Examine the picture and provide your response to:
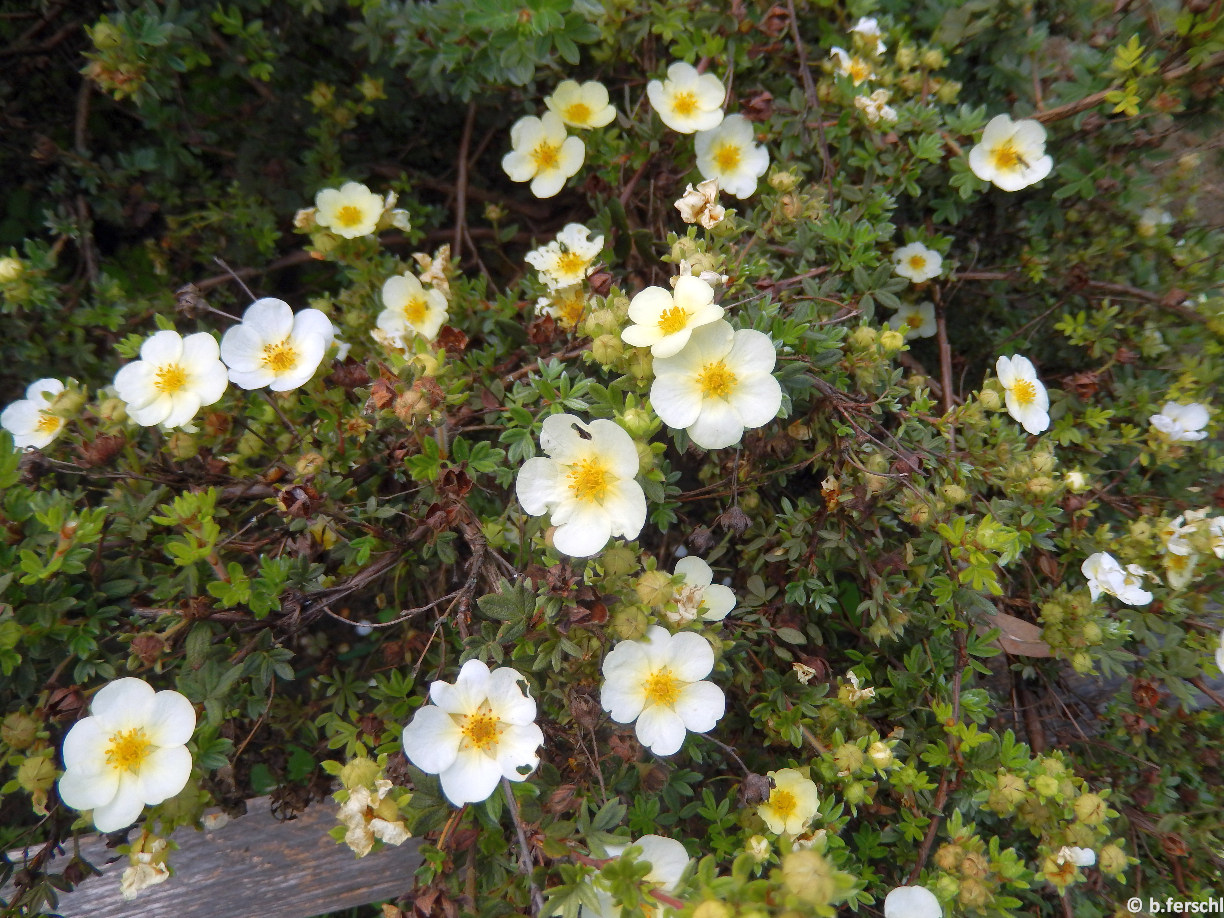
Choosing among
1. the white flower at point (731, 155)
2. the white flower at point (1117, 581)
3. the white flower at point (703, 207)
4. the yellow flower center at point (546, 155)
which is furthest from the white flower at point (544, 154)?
the white flower at point (1117, 581)

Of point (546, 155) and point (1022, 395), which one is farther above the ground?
point (546, 155)

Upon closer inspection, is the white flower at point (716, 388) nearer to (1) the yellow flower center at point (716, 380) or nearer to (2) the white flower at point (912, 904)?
(1) the yellow flower center at point (716, 380)

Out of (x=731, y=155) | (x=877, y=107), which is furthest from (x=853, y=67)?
(x=731, y=155)

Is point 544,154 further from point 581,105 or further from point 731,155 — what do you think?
point 731,155

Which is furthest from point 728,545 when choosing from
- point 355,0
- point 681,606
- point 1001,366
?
point 355,0

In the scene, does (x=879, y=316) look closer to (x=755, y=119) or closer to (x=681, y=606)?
(x=755, y=119)

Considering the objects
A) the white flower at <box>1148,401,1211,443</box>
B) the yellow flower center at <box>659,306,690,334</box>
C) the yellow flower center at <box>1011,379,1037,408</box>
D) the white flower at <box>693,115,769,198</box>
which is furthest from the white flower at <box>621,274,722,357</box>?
the white flower at <box>1148,401,1211,443</box>
